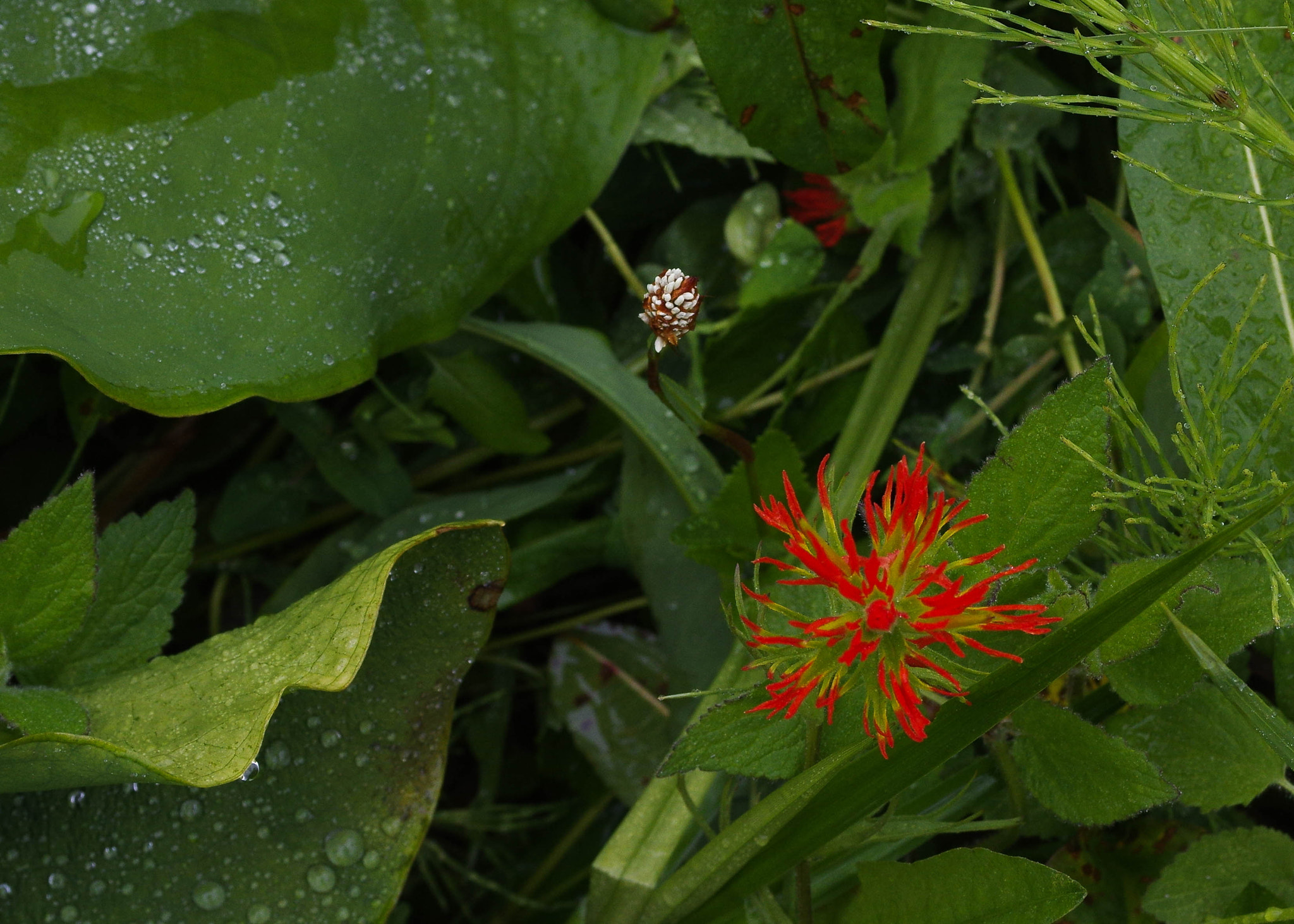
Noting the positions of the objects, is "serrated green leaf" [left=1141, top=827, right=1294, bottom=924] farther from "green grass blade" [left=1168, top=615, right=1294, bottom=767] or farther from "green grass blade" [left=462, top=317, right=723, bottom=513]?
"green grass blade" [left=462, top=317, right=723, bottom=513]

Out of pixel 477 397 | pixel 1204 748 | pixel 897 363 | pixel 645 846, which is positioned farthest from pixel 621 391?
pixel 1204 748

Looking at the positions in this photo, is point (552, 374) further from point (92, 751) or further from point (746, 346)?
point (92, 751)

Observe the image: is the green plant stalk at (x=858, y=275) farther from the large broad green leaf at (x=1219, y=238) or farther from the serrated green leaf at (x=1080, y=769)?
the serrated green leaf at (x=1080, y=769)

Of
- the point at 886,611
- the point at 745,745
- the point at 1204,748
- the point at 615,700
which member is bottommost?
the point at 615,700

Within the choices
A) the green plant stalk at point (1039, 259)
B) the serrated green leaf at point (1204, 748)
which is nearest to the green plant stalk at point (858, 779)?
the serrated green leaf at point (1204, 748)

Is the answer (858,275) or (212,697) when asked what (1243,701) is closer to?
(858,275)
